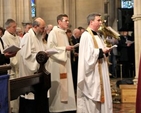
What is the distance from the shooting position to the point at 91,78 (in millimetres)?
6363

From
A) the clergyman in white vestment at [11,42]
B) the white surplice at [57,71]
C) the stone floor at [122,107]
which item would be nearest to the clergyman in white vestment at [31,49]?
the white surplice at [57,71]

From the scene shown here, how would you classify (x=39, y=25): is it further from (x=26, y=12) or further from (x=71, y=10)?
(x=71, y=10)

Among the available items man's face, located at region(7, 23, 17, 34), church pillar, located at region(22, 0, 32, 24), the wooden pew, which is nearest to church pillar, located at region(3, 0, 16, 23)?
church pillar, located at region(22, 0, 32, 24)

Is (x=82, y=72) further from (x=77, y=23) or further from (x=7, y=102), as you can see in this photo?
(x=77, y=23)

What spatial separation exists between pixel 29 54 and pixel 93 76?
1367 mm

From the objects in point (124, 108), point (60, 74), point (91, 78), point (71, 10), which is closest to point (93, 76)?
point (91, 78)

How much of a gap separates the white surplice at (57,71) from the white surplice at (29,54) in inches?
18.2

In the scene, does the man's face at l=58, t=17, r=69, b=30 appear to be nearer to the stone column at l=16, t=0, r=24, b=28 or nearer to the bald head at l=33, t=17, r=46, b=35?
the bald head at l=33, t=17, r=46, b=35

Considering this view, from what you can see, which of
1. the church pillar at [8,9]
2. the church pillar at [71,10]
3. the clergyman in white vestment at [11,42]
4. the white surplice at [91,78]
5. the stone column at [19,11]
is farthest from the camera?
the church pillar at [71,10]

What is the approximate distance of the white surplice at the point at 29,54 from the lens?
A: 23.0 ft

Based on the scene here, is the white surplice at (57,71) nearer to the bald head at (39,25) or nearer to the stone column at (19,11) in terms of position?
the bald head at (39,25)

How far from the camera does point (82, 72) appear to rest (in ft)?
20.9

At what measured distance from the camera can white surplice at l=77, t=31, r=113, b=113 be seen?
6.30 metres

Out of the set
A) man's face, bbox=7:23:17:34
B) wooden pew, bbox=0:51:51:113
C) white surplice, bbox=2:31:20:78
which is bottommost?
wooden pew, bbox=0:51:51:113
